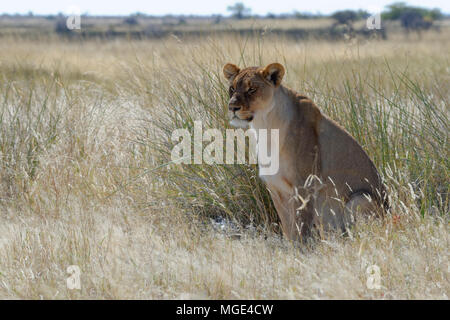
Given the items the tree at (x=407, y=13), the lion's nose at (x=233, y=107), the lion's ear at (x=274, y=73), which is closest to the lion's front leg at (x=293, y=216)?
the lion's nose at (x=233, y=107)

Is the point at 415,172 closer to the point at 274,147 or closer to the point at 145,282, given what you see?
the point at 274,147

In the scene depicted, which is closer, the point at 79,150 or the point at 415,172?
the point at 415,172

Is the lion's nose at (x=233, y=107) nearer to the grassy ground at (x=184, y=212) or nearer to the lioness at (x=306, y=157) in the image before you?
the lioness at (x=306, y=157)

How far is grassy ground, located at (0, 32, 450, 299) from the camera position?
4.03 metres

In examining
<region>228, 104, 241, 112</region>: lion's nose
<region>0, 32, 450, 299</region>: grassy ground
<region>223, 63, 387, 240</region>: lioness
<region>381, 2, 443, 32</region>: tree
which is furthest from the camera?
<region>381, 2, 443, 32</region>: tree

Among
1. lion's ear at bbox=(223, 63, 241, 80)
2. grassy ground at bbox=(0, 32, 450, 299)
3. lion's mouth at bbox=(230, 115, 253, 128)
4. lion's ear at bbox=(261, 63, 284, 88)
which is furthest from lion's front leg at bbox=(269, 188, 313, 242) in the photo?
lion's ear at bbox=(223, 63, 241, 80)

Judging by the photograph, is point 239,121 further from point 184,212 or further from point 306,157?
point 184,212

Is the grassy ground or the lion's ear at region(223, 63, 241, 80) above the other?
the lion's ear at region(223, 63, 241, 80)

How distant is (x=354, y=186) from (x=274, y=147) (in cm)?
68

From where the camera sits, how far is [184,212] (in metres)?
5.36

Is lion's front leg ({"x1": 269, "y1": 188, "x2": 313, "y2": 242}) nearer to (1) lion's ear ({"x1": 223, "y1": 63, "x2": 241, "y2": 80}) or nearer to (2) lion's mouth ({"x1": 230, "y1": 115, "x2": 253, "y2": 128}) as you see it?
(2) lion's mouth ({"x1": 230, "y1": 115, "x2": 253, "y2": 128})
